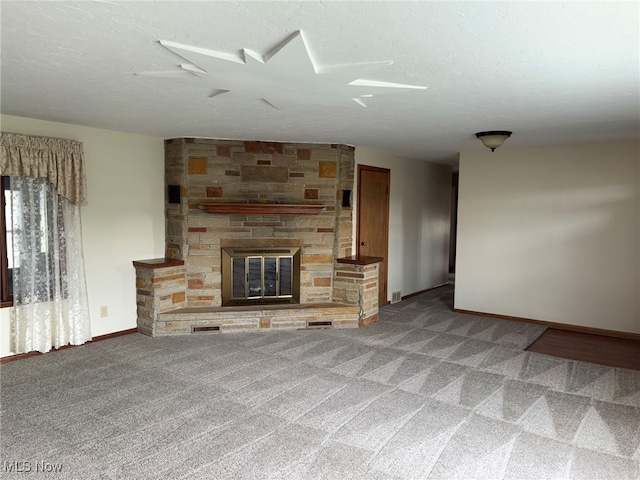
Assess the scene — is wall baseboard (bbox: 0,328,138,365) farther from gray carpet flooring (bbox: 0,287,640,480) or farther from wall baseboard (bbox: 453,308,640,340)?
wall baseboard (bbox: 453,308,640,340)

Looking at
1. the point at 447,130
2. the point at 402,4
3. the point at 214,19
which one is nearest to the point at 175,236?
the point at 447,130

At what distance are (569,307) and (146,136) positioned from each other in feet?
17.8

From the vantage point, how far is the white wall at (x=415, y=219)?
6.64 meters

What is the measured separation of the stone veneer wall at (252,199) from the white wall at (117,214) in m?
0.19

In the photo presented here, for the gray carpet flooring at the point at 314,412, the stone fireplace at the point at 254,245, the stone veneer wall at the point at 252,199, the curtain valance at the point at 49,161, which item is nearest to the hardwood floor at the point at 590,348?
the gray carpet flooring at the point at 314,412

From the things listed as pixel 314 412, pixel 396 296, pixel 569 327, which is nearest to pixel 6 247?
pixel 314 412

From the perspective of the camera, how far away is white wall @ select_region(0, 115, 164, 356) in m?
4.48

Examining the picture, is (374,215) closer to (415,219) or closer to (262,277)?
(415,219)

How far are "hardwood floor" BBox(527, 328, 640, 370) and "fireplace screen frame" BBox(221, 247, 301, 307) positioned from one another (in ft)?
8.88

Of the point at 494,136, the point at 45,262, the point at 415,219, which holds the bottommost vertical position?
the point at 45,262

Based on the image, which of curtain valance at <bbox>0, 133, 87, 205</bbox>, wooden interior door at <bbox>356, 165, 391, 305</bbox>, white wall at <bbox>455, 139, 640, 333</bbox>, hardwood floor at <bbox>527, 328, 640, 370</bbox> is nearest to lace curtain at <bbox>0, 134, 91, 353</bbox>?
curtain valance at <bbox>0, 133, 87, 205</bbox>

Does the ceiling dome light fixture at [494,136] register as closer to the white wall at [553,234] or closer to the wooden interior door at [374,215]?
the white wall at [553,234]

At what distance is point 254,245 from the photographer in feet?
17.2

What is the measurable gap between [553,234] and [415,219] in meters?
2.22
